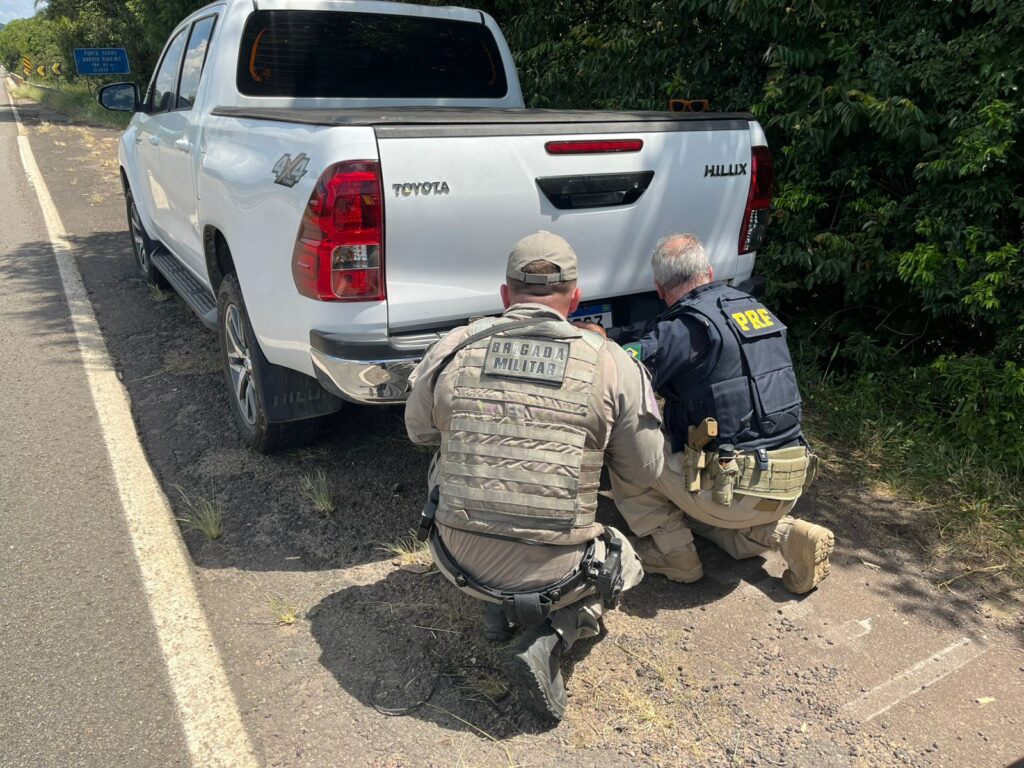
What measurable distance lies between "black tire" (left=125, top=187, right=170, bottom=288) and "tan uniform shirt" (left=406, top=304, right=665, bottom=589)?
4948 mm

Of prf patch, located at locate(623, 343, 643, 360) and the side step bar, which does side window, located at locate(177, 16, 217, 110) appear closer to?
→ the side step bar

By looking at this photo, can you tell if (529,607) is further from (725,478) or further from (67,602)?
(67,602)

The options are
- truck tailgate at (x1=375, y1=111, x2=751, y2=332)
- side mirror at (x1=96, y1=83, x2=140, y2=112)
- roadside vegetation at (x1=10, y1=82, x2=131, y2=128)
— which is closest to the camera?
truck tailgate at (x1=375, y1=111, x2=751, y2=332)

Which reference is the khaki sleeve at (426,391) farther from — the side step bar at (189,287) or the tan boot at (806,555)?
the side step bar at (189,287)

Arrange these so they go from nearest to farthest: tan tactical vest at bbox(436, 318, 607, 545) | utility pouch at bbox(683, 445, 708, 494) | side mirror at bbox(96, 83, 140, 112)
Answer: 1. tan tactical vest at bbox(436, 318, 607, 545)
2. utility pouch at bbox(683, 445, 708, 494)
3. side mirror at bbox(96, 83, 140, 112)

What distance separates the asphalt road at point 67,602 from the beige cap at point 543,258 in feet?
5.76

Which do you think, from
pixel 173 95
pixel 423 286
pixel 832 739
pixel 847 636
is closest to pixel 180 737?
pixel 423 286

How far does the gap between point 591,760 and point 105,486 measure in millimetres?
2729

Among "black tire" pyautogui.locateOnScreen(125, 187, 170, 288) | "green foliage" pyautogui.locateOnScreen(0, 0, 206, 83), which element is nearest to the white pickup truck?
"black tire" pyautogui.locateOnScreen(125, 187, 170, 288)

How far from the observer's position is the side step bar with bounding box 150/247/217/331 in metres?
4.61

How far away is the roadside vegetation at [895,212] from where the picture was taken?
13.0 ft

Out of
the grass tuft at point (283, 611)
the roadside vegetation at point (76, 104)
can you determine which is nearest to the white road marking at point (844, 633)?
the grass tuft at point (283, 611)

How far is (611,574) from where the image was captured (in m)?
2.64

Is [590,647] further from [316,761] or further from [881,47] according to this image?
[881,47]
